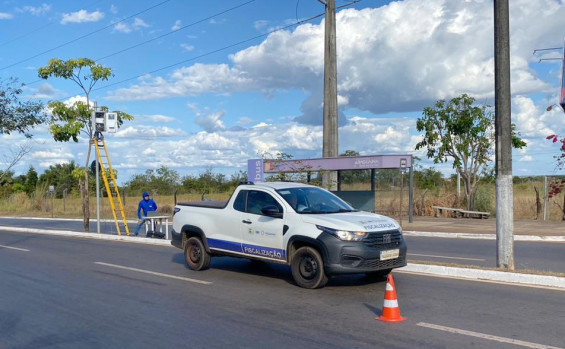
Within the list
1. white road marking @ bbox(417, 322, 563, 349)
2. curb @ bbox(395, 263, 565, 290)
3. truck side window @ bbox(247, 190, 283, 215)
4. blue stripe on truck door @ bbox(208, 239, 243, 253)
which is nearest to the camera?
white road marking @ bbox(417, 322, 563, 349)

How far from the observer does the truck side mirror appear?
34.2 feet

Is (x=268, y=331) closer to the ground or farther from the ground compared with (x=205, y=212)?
closer to the ground

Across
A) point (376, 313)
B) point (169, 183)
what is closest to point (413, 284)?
point (376, 313)

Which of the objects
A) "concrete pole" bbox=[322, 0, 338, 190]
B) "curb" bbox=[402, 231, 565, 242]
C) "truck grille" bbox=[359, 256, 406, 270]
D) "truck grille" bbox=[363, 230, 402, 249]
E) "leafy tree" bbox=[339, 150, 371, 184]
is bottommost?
"curb" bbox=[402, 231, 565, 242]

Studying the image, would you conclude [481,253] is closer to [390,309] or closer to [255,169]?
[390,309]

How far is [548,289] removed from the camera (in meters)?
9.63

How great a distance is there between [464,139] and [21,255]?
2045 cm

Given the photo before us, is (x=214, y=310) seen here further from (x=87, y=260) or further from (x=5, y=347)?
(x=87, y=260)

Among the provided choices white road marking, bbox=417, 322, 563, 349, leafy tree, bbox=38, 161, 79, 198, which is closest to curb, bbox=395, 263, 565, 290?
white road marking, bbox=417, 322, 563, 349

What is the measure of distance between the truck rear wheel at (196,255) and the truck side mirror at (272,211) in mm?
2260

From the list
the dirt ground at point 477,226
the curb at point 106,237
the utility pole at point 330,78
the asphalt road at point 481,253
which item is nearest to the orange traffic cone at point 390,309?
the asphalt road at point 481,253

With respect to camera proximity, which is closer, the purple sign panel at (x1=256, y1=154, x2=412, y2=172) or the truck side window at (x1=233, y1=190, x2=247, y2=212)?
the truck side window at (x1=233, y1=190, x2=247, y2=212)

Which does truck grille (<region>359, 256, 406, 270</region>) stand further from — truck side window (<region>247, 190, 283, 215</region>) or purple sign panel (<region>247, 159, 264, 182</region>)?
purple sign panel (<region>247, 159, 264, 182</region>)

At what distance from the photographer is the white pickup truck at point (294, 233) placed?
31.3 feet
